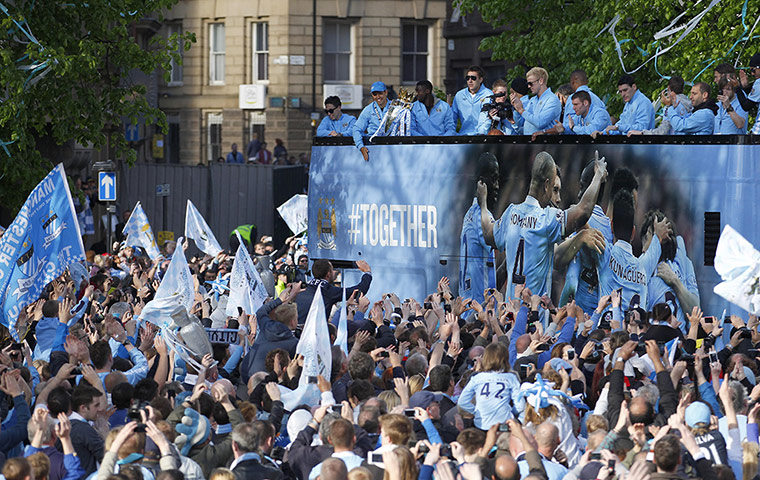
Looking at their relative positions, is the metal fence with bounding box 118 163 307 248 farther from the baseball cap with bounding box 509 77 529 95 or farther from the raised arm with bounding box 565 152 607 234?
the raised arm with bounding box 565 152 607 234

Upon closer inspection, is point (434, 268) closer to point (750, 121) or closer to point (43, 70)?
point (750, 121)

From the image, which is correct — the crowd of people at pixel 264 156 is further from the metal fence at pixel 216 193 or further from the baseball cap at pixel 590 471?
the baseball cap at pixel 590 471

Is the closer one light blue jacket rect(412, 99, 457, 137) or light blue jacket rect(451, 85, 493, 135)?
light blue jacket rect(451, 85, 493, 135)

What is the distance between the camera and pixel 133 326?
13.2 meters

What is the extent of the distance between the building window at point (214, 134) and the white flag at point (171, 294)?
109ft

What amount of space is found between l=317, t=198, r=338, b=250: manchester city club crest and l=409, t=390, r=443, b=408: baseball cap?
950 cm

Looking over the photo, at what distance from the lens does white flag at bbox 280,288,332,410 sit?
1030 centimetres

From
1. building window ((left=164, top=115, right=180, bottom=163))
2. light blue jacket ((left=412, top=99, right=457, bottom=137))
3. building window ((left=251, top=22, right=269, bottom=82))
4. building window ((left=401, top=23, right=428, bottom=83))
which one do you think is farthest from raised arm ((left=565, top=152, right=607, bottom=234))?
building window ((left=164, top=115, right=180, bottom=163))

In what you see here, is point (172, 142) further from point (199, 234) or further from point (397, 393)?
point (397, 393)

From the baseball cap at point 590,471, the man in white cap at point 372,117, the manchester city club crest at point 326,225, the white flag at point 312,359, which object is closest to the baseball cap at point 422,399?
the white flag at point 312,359

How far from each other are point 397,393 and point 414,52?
3911cm

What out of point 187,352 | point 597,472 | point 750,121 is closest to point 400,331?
point 187,352

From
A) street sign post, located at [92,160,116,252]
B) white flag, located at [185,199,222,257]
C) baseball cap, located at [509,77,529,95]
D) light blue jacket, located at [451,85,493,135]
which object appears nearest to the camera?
baseball cap, located at [509,77,529,95]

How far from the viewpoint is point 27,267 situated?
14016 millimetres
